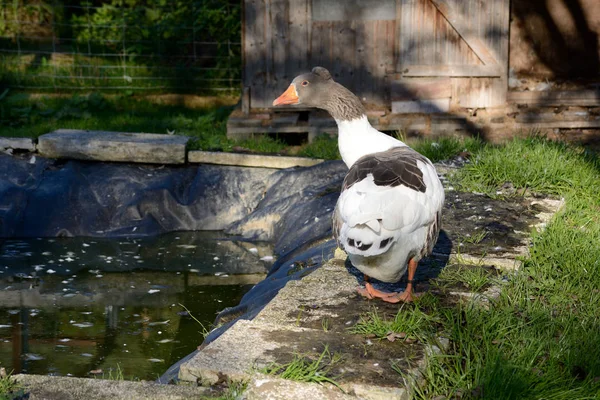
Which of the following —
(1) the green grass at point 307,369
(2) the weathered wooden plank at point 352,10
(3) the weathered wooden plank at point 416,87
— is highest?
(2) the weathered wooden plank at point 352,10

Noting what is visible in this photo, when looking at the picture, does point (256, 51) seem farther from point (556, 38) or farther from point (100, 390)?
point (100, 390)

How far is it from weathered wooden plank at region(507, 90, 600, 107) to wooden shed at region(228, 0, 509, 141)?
439 millimetres

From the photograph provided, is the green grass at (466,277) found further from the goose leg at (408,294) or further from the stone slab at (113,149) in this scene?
the stone slab at (113,149)

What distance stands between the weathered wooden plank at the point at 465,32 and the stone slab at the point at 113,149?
12.6ft

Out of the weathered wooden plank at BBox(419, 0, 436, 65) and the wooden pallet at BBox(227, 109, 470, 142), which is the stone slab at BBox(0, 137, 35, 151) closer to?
the wooden pallet at BBox(227, 109, 470, 142)

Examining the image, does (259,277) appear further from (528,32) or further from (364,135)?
(528,32)

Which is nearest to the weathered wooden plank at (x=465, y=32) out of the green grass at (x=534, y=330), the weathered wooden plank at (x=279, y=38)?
the weathered wooden plank at (x=279, y=38)

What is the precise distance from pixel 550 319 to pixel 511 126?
24.0ft

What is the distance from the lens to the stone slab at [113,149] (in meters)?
9.96

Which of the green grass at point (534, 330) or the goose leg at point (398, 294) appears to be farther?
the goose leg at point (398, 294)

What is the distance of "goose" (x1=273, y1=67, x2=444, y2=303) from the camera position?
4.26 metres

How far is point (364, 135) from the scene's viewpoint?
17.3ft

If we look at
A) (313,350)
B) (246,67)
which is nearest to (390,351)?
(313,350)

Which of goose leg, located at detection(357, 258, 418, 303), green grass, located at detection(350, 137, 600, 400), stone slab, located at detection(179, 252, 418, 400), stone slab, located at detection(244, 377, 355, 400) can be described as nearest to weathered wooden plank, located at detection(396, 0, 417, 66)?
green grass, located at detection(350, 137, 600, 400)
